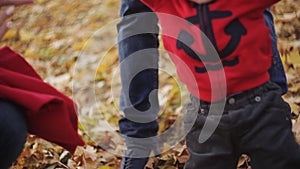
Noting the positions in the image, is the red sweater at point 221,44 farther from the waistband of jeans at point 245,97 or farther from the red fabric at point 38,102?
the red fabric at point 38,102

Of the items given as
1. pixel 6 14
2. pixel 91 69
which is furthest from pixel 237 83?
pixel 91 69

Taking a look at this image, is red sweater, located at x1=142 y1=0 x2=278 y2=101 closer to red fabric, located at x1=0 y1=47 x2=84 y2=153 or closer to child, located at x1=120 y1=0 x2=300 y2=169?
child, located at x1=120 y1=0 x2=300 y2=169

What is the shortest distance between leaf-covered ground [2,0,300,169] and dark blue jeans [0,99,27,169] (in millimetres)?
871

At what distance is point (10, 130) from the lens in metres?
1.48

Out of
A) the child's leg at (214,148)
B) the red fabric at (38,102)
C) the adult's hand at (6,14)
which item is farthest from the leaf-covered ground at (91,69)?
the adult's hand at (6,14)

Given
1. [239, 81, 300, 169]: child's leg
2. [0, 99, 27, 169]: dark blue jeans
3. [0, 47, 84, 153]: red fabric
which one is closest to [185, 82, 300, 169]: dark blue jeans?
[239, 81, 300, 169]: child's leg

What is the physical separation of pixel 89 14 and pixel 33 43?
2.41 ft

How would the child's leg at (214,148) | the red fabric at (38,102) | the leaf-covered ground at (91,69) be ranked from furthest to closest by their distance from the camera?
the leaf-covered ground at (91,69) < the child's leg at (214,148) < the red fabric at (38,102)

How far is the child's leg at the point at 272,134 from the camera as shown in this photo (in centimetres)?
153

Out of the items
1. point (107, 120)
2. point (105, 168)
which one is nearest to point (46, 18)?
point (107, 120)

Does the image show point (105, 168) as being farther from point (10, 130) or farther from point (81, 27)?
point (81, 27)

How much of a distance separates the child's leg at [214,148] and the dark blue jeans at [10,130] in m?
0.51

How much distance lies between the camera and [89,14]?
17.4 feet

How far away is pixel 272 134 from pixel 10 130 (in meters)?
0.74
